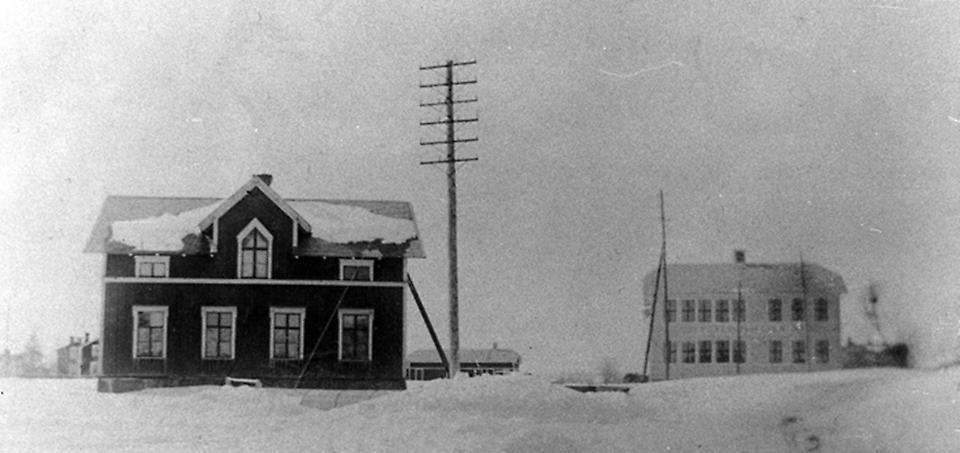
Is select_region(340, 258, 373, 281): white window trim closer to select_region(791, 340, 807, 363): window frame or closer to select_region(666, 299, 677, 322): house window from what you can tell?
select_region(666, 299, 677, 322): house window

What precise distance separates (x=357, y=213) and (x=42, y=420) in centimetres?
125

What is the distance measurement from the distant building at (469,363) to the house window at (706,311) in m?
0.62

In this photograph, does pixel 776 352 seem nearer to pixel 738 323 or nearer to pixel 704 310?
pixel 738 323

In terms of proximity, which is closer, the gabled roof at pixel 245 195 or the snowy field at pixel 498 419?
the snowy field at pixel 498 419

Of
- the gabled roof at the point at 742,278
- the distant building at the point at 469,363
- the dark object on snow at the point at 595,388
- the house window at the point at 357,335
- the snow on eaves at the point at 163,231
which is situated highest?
the snow on eaves at the point at 163,231

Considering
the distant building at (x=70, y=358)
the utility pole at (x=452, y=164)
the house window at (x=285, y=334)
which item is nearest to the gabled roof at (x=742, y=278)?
the utility pole at (x=452, y=164)

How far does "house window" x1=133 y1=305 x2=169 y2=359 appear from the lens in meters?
3.44

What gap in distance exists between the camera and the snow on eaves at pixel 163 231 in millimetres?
3471

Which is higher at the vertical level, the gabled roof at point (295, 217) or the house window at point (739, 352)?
the gabled roof at point (295, 217)

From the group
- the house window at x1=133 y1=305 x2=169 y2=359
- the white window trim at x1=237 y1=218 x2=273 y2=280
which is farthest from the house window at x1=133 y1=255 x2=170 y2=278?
the white window trim at x1=237 y1=218 x2=273 y2=280

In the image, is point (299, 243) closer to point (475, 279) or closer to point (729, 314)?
point (475, 279)

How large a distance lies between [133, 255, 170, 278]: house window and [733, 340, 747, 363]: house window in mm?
1885

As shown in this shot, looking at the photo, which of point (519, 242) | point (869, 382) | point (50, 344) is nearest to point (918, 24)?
point (869, 382)

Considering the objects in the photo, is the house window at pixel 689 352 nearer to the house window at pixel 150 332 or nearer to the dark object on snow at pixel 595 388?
the dark object on snow at pixel 595 388
